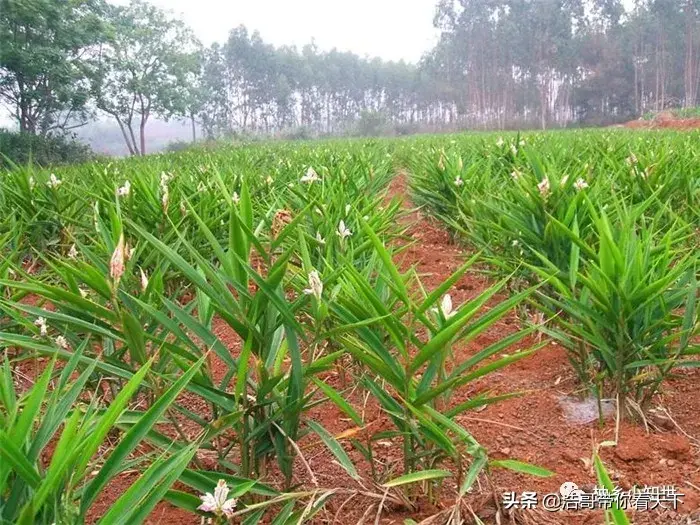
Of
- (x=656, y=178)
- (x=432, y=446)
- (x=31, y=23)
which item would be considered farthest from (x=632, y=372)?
(x=31, y=23)

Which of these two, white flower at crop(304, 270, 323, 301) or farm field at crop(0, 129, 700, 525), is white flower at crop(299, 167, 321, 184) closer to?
farm field at crop(0, 129, 700, 525)

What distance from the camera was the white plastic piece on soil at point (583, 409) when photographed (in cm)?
165

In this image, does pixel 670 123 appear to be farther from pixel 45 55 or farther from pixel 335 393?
pixel 335 393

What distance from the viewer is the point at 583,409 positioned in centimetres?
170

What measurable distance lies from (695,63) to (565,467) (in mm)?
56185

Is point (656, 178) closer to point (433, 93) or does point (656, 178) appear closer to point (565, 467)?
point (565, 467)

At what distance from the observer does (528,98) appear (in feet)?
182

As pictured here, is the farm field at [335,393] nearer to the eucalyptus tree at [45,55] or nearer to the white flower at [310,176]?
the white flower at [310,176]

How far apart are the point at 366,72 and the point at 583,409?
75.6 metres

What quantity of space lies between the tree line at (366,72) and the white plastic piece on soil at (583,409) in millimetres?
20949

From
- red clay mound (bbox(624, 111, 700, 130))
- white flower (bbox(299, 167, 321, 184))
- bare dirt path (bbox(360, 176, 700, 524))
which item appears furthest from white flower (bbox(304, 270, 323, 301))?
red clay mound (bbox(624, 111, 700, 130))

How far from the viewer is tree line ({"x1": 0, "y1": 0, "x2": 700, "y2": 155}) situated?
22266 millimetres

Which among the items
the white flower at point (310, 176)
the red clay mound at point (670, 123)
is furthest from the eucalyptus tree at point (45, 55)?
the red clay mound at point (670, 123)

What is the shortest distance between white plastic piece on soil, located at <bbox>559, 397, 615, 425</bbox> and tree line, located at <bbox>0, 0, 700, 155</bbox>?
68.7 ft
